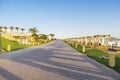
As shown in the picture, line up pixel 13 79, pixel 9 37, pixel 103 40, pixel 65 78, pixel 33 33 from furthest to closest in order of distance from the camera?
pixel 9 37 → pixel 33 33 → pixel 103 40 → pixel 65 78 → pixel 13 79

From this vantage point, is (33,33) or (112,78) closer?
(112,78)

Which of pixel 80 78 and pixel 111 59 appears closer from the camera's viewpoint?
pixel 80 78

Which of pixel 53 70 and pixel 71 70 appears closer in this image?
pixel 53 70

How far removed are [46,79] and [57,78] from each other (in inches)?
19.8

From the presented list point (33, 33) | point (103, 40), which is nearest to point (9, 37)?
point (33, 33)

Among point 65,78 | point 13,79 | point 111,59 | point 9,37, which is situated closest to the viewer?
point 13,79

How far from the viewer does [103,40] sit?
238ft

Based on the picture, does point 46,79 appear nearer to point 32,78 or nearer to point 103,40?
point 32,78

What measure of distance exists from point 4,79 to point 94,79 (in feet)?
11.4

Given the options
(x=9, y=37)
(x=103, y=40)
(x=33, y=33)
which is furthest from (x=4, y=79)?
(x=9, y=37)

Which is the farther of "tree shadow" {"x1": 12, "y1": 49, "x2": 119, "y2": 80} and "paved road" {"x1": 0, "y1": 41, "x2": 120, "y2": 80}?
"tree shadow" {"x1": 12, "y1": 49, "x2": 119, "y2": 80}

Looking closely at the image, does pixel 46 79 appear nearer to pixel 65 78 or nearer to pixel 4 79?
pixel 65 78

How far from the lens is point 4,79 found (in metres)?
9.09

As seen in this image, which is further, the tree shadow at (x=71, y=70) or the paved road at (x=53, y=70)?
the tree shadow at (x=71, y=70)
